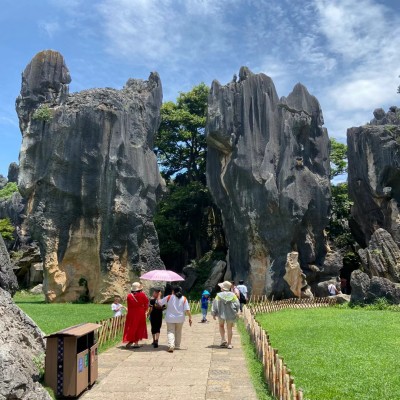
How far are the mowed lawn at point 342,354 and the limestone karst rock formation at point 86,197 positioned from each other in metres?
12.3

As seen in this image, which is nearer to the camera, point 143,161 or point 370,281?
point 370,281

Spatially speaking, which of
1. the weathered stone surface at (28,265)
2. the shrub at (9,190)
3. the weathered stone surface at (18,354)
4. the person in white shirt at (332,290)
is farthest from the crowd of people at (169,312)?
the shrub at (9,190)

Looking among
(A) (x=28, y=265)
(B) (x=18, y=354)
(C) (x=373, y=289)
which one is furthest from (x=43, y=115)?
(B) (x=18, y=354)

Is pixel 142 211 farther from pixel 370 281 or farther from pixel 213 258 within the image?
pixel 370 281

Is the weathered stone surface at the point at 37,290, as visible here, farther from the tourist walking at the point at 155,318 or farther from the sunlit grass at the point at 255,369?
the tourist walking at the point at 155,318

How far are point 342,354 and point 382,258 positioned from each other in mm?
16836

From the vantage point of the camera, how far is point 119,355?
421 inches

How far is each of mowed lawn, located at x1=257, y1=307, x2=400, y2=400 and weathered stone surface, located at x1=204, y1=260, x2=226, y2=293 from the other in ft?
51.0

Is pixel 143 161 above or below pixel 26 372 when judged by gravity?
above

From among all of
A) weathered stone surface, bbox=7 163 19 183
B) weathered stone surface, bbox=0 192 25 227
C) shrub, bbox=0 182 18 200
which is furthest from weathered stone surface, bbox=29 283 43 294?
weathered stone surface, bbox=7 163 19 183

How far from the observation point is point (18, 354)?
20.2 ft

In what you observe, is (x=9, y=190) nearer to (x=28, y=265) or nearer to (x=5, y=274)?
(x=28, y=265)

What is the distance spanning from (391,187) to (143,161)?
17672 mm

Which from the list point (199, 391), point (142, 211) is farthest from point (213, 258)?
point (199, 391)
